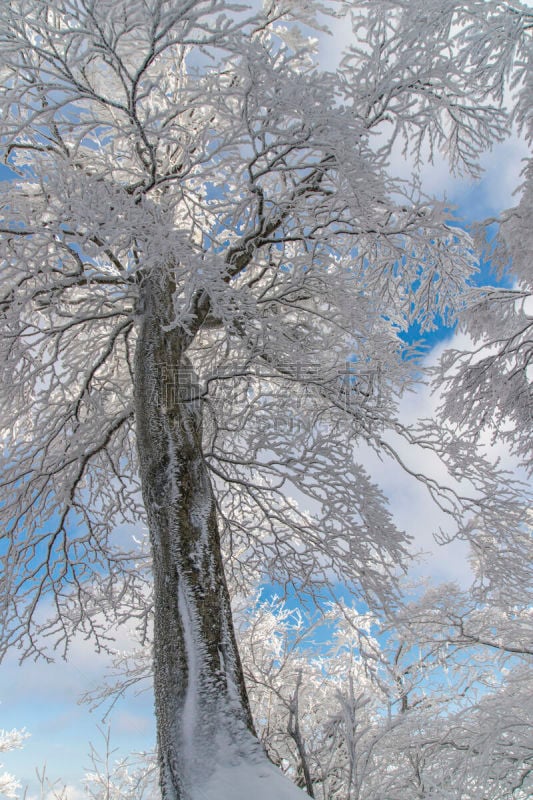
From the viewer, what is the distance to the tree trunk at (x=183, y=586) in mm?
3318

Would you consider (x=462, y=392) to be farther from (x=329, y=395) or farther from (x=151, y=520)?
(x=151, y=520)

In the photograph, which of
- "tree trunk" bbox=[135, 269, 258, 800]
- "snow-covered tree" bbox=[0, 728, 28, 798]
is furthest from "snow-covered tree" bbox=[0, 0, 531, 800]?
"snow-covered tree" bbox=[0, 728, 28, 798]

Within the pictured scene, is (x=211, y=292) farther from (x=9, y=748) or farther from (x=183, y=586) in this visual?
(x=9, y=748)

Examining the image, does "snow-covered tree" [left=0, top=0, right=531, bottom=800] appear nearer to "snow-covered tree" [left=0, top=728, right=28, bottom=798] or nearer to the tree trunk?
the tree trunk

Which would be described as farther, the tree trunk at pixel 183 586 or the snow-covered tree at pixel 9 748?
the snow-covered tree at pixel 9 748

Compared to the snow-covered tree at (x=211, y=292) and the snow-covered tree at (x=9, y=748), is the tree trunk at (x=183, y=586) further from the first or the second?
the snow-covered tree at (x=9, y=748)

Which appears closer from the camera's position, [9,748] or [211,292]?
[211,292]

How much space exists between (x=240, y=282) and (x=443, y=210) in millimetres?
3150

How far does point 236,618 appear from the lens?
9.70m

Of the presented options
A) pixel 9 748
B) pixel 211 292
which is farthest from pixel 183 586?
pixel 9 748

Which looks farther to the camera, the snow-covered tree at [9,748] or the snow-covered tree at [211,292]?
the snow-covered tree at [9,748]

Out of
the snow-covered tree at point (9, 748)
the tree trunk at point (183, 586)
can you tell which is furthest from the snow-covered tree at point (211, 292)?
the snow-covered tree at point (9, 748)

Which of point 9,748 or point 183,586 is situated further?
point 9,748

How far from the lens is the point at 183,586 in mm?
4059
